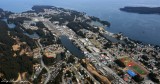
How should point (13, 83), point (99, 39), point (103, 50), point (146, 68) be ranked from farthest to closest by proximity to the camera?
point (99, 39) < point (103, 50) < point (146, 68) < point (13, 83)

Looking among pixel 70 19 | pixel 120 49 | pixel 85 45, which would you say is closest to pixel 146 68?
pixel 120 49

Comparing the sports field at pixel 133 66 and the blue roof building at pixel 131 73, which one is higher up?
the blue roof building at pixel 131 73

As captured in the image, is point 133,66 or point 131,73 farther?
point 133,66

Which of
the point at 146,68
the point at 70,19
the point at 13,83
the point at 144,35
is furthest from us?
the point at 70,19

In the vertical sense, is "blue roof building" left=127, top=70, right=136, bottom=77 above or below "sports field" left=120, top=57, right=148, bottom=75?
above

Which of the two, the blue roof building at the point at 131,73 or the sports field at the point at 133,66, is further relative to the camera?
the sports field at the point at 133,66

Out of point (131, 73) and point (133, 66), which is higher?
point (131, 73)

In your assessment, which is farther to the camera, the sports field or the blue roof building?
the sports field

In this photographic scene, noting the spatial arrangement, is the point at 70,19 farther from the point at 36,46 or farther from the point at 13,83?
the point at 13,83
